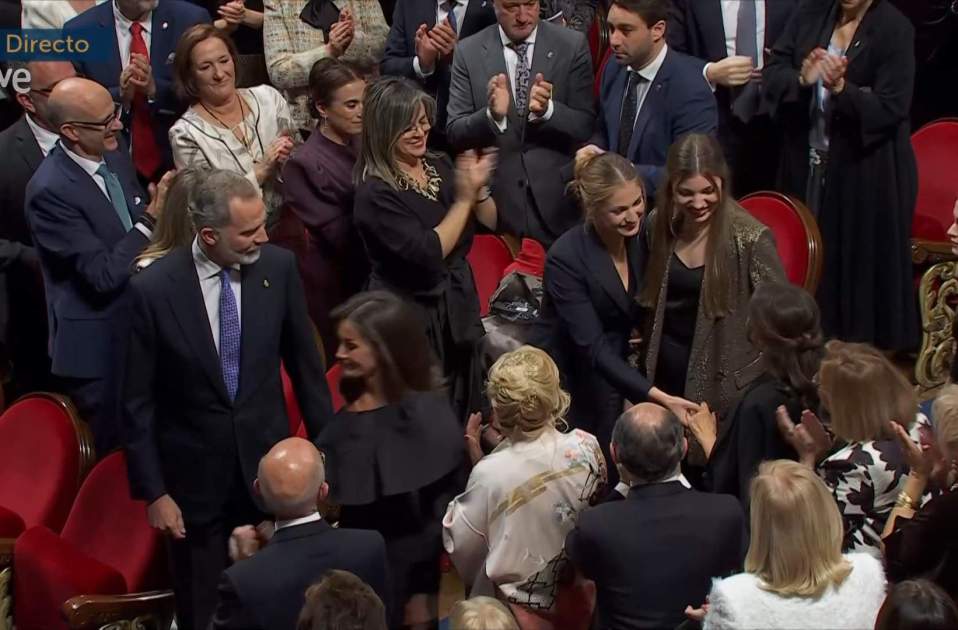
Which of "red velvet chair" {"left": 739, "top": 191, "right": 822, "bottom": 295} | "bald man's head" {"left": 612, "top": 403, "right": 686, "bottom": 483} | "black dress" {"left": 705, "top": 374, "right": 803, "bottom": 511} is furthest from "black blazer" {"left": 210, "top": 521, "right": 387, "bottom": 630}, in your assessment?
"red velvet chair" {"left": 739, "top": 191, "right": 822, "bottom": 295}

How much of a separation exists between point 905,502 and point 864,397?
27 cm

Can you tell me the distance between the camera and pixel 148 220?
15.9ft

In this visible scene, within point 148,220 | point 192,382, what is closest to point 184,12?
point 148,220

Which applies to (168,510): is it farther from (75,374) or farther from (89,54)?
(89,54)

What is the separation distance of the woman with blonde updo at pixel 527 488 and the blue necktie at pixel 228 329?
0.74m

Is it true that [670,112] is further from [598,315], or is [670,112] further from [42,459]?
[42,459]

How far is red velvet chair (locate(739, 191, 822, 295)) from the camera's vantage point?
17.4ft

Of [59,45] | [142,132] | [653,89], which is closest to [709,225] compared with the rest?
[653,89]

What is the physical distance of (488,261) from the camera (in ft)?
18.8

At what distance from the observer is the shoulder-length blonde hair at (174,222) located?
14.4 feet

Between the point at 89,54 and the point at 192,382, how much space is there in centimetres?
227

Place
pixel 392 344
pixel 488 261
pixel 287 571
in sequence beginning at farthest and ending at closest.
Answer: pixel 488 261, pixel 392 344, pixel 287 571

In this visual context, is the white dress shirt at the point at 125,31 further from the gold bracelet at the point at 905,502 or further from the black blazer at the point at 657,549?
the gold bracelet at the point at 905,502

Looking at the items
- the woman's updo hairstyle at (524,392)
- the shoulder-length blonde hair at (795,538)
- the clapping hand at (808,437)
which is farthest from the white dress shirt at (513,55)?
the shoulder-length blonde hair at (795,538)
